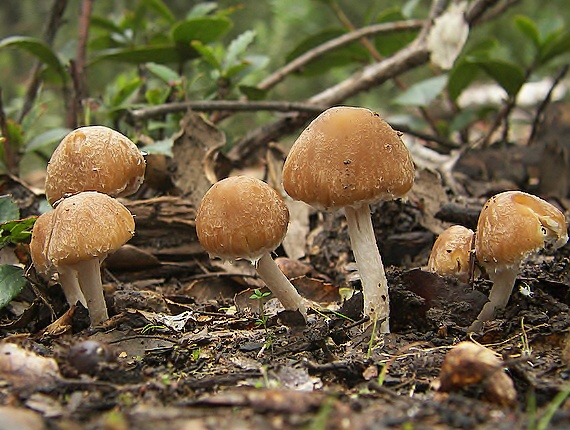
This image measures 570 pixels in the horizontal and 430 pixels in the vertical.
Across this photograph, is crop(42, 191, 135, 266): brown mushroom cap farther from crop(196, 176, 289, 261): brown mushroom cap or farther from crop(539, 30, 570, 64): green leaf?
crop(539, 30, 570, 64): green leaf

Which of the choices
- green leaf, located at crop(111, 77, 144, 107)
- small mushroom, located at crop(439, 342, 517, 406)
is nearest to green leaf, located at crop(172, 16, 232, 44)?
green leaf, located at crop(111, 77, 144, 107)

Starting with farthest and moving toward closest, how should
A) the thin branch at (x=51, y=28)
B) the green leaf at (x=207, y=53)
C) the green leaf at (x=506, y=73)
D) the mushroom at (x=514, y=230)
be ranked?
the thin branch at (x=51, y=28)
the green leaf at (x=506, y=73)
the green leaf at (x=207, y=53)
the mushroom at (x=514, y=230)

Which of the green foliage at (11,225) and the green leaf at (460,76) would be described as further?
the green leaf at (460,76)

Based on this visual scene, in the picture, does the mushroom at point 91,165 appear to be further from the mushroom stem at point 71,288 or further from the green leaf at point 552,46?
the green leaf at point 552,46

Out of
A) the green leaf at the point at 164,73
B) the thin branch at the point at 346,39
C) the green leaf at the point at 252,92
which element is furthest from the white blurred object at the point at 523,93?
the green leaf at the point at 164,73

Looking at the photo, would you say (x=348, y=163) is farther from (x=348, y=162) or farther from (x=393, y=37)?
(x=393, y=37)

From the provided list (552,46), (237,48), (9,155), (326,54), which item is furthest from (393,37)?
(9,155)
